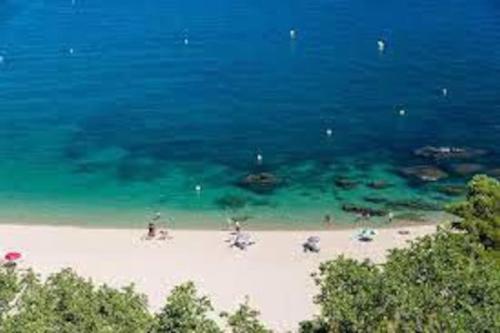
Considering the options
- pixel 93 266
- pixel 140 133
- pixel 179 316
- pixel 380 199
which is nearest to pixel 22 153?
pixel 140 133

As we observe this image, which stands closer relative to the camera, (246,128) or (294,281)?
(294,281)

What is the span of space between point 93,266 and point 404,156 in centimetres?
3144

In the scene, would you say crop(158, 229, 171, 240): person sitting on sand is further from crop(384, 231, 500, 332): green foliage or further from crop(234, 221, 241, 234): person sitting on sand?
crop(384, 231, 500, 332): green foliage

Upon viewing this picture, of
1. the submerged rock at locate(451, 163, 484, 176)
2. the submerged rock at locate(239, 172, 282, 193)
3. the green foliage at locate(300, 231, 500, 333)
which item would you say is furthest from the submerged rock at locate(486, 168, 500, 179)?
the green foliage at locate(300, 231, 500, 333)

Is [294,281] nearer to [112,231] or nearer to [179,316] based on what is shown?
[112,231]

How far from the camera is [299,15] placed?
12619cm

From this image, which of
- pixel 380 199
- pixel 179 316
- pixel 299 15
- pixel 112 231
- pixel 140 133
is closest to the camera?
pixel 179 316

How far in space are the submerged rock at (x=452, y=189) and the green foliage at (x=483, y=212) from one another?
2145 centimetres

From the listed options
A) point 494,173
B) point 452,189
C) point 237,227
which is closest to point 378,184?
point 452,189

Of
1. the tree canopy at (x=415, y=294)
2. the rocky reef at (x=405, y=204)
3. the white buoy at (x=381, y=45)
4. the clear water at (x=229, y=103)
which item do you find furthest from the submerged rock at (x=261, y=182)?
the white buoy at (x=381, y=45)

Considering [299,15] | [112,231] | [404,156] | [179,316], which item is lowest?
[179,316]

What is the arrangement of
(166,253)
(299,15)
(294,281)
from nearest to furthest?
(294,281) → (166,253) → (299,15)

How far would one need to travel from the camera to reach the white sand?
178 ft

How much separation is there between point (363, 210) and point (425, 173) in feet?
28.5
